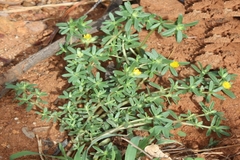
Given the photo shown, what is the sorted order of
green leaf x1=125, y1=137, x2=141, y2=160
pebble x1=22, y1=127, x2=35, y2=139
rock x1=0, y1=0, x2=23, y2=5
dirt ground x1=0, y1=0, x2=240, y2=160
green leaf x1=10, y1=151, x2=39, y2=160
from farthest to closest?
rock x1=0, y1=0, x2=23, y2=5 < pebble x1=22, y1=127, x2=35, y2=139 < dirt ground x1=0, y1=0, x2=240, y2=160 < green leaf x1=10, y1=151, x2=39, y2=160 < green leaf x1=125, y1=137, x2=141, y2=160

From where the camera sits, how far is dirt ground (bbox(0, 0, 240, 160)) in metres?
2.73

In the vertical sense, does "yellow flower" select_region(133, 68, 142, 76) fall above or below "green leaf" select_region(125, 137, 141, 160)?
above

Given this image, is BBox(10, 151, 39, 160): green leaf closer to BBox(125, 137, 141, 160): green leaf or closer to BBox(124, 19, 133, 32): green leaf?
BBox(125, 137, 141, 160): green leaf

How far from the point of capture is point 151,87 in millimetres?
2924

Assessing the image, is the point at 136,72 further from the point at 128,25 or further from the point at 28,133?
the point at 28,133

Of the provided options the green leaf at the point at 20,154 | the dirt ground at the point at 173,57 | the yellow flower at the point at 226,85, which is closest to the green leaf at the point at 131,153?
the dirt ground at the point at 173,57

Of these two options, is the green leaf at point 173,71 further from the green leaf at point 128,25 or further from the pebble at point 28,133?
the pebble at point 28,133

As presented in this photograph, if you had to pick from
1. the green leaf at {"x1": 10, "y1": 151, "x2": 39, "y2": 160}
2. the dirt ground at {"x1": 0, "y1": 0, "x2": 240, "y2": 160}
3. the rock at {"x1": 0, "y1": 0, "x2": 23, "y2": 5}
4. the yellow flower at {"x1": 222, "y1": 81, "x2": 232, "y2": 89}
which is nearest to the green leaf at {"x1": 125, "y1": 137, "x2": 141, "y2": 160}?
the dirt ground at {"x1": 0, "y1": 0, "x2": 240, "y2": 160}

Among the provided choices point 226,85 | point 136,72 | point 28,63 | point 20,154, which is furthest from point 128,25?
point 20,154

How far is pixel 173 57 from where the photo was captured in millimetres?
3033

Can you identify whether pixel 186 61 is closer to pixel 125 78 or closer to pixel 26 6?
pixel 125 78

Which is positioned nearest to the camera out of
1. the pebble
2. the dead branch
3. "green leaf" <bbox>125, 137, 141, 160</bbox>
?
"green leaf" <bbox>125, 137, 141, 160</bbox>

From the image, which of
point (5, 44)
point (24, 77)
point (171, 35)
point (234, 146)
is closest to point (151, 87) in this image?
point (171, 35)

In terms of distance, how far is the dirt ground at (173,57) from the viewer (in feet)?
8.95
